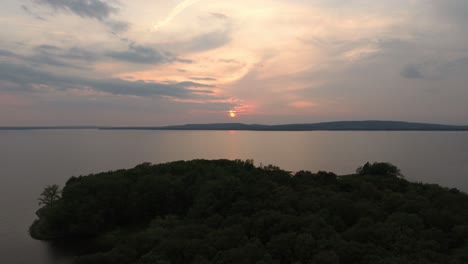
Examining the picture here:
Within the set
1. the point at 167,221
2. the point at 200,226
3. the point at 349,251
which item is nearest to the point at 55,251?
the point at 167,221

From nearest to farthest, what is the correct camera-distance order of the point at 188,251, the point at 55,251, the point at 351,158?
1. the point at 188,251
2. the point at 55,251
3. the point at 351,158

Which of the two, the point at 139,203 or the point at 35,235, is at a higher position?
the point at 139,203

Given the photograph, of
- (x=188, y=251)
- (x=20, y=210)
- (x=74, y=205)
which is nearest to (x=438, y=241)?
(x=188, y=251)

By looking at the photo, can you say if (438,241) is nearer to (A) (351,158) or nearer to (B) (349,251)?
(B) (349,251)

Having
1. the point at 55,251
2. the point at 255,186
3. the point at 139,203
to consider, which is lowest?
the point at 55,251

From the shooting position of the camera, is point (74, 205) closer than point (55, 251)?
No

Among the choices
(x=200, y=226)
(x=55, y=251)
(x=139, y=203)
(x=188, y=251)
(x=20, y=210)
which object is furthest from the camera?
(x=20, y=210)
